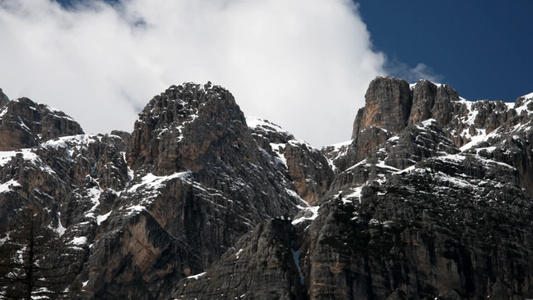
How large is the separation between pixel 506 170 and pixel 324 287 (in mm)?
56515

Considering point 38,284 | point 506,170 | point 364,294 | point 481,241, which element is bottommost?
point 38,284

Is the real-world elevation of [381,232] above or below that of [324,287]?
above

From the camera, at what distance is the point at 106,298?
19675cm

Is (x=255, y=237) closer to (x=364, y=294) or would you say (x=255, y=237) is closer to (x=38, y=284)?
(x=364, y=294)

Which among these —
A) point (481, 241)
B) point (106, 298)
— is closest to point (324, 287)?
point (481, 241)

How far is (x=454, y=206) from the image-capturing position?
18450cm

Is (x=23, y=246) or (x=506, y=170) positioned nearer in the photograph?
(x=23, y=246)

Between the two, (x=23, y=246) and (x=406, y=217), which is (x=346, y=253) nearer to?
(x=406, y=217)

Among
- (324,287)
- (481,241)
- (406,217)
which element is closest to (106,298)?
(324,287)

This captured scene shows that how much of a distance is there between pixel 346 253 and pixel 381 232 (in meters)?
10.6

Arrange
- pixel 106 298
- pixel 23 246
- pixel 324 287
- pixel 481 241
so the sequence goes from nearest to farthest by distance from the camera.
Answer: pixel 23 246
pixel 324 287
pixel 481 241
pixel 106 298

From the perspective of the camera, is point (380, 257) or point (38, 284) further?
point (380, 257)

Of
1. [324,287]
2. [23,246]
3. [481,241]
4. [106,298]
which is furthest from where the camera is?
[106,298]

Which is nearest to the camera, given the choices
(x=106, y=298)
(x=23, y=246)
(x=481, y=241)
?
(x=23, y=246)
